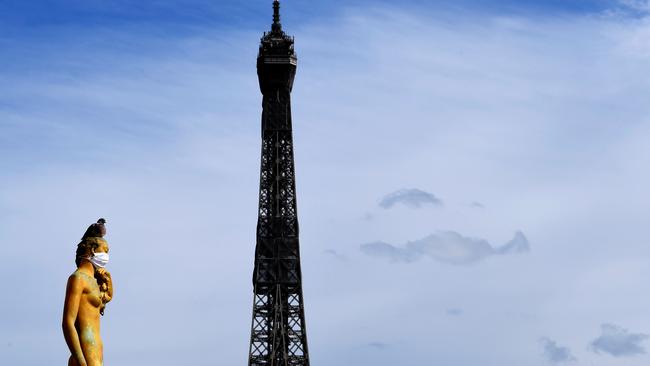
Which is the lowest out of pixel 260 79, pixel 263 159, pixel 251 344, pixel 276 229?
pixel 251 344

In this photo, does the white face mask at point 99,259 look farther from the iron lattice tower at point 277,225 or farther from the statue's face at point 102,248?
the iron lattice tower at point 277,225

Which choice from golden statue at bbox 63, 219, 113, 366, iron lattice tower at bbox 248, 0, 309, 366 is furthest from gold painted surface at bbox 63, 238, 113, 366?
iron lattice tower at bbox 248, 0, 309, 366

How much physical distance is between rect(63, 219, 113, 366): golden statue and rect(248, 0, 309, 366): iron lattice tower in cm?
9291

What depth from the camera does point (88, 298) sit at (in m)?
16.8

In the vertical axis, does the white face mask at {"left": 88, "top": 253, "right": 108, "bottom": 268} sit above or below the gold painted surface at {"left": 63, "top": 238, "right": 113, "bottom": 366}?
above

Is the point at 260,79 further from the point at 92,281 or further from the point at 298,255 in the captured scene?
the point at 92,281

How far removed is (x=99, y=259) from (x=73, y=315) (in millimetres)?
964

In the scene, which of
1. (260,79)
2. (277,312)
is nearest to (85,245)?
(277,312)

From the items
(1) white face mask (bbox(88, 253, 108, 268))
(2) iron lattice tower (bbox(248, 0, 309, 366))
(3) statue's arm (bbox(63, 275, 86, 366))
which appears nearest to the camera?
(3) statue's arm (bbox(63, 275, 86, 366))

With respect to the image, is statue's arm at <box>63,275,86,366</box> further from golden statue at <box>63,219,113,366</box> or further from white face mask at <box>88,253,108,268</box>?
white face mask at <box>88,253,108,268</box>

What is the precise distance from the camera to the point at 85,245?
17.2 metres

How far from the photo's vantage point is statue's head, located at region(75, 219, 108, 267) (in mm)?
17188

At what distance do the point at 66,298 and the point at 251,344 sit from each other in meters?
95.5

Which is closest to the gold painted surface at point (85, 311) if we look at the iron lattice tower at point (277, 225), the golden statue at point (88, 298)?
the golden statue at point (88, 298)
